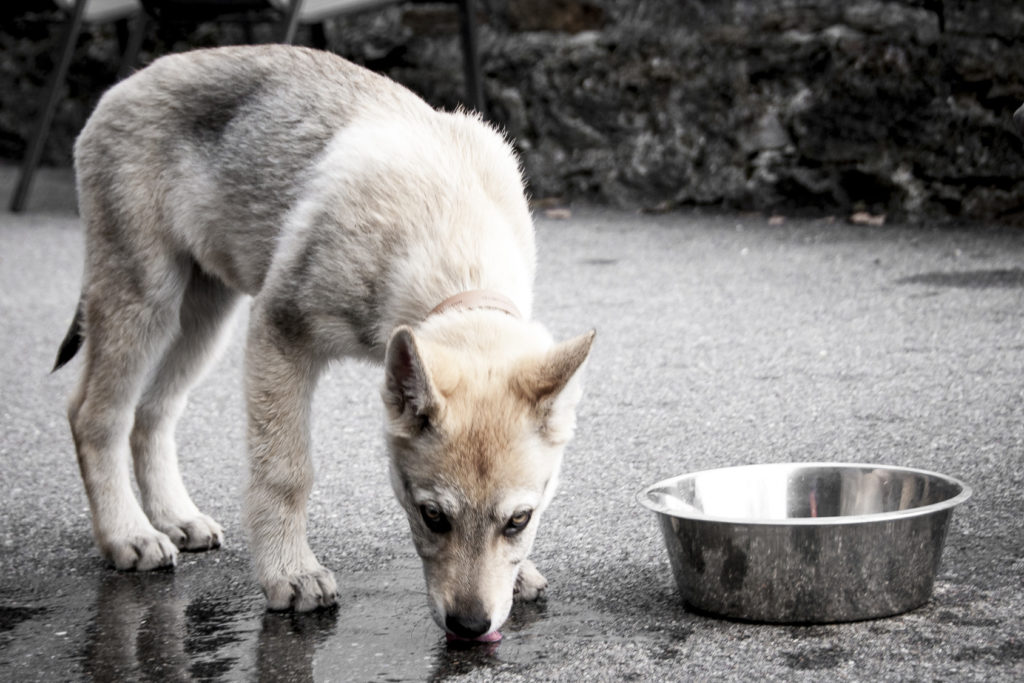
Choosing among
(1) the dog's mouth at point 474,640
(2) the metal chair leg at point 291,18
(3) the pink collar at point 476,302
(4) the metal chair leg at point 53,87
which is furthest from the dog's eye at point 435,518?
(4) the metal chair leg at point 53,87

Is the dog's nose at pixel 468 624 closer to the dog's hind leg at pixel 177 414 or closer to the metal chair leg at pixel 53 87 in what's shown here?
the dog's hind leg at pixel 177 414

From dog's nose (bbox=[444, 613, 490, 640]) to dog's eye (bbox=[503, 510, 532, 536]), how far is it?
22 centimetres

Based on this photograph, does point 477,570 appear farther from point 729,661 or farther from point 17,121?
point 17,121

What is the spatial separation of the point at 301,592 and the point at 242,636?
21 cm

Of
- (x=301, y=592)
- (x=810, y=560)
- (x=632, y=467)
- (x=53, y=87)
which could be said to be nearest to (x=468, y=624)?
(x=301, y=592)

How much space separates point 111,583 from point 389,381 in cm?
131

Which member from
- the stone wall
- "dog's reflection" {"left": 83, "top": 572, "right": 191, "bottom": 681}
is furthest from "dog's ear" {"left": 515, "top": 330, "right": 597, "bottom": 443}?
the stone wall

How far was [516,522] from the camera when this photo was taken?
10.1 ft

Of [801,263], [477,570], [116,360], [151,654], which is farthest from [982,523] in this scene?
[801,263]

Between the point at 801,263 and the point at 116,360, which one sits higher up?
the point at 116,360

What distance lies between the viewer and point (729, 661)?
300 centimetres

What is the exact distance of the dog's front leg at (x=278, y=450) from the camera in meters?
3.58

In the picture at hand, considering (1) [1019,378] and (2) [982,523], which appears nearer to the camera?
(2) [982,523]

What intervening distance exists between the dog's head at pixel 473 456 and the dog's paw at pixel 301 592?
0.51m
